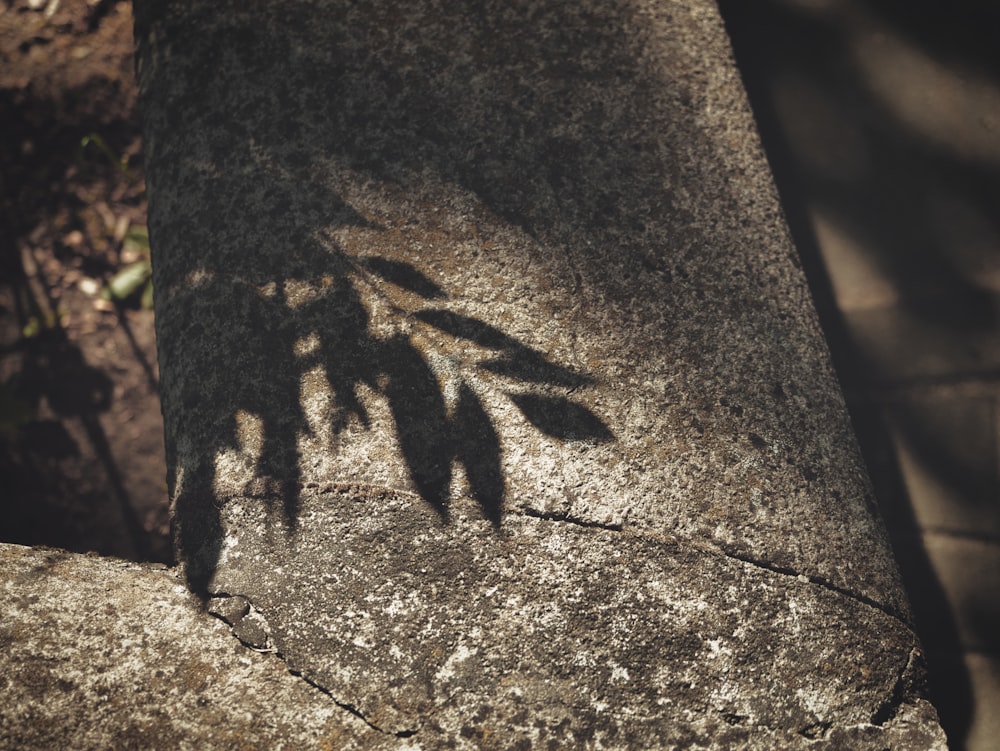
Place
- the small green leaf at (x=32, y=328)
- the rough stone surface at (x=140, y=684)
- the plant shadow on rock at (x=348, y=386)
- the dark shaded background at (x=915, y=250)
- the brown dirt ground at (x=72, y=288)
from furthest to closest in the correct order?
the small green leaf at (x=32, y=328) → the brown dirt ground at (x=72, y=288) → the dark shaded background at (x=915, y=250) → the plant shadow on rock at (x=348, y=386) → the rough stone surface at (x=140, y=684)

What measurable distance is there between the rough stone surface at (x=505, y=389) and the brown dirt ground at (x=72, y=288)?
102 centimetres

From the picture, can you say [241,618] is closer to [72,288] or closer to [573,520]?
[573,520]

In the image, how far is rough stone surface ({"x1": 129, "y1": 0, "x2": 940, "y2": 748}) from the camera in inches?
41.5

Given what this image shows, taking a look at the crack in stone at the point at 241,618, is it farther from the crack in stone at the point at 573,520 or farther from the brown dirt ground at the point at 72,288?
the brown dirt ground at the point at 72,288

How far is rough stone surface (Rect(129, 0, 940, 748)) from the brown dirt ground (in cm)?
102

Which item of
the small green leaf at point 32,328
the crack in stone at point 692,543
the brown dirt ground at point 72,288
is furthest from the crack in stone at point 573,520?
the small green leaf at point 32,328

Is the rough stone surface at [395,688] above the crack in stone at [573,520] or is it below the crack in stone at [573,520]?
below

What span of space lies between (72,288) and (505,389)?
1928 mm

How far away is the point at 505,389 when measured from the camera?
1141mm

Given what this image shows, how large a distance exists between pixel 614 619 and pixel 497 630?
0.64 feet

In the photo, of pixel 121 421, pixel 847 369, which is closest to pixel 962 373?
pixel 847 369

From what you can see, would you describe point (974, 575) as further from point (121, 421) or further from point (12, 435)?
point (12, 435)

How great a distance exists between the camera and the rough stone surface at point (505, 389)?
1055 millimetres

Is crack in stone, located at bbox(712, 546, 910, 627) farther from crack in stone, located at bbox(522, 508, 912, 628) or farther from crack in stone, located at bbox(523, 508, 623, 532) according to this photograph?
crack in stone, located at bbox(523, 508, 623, 532)
